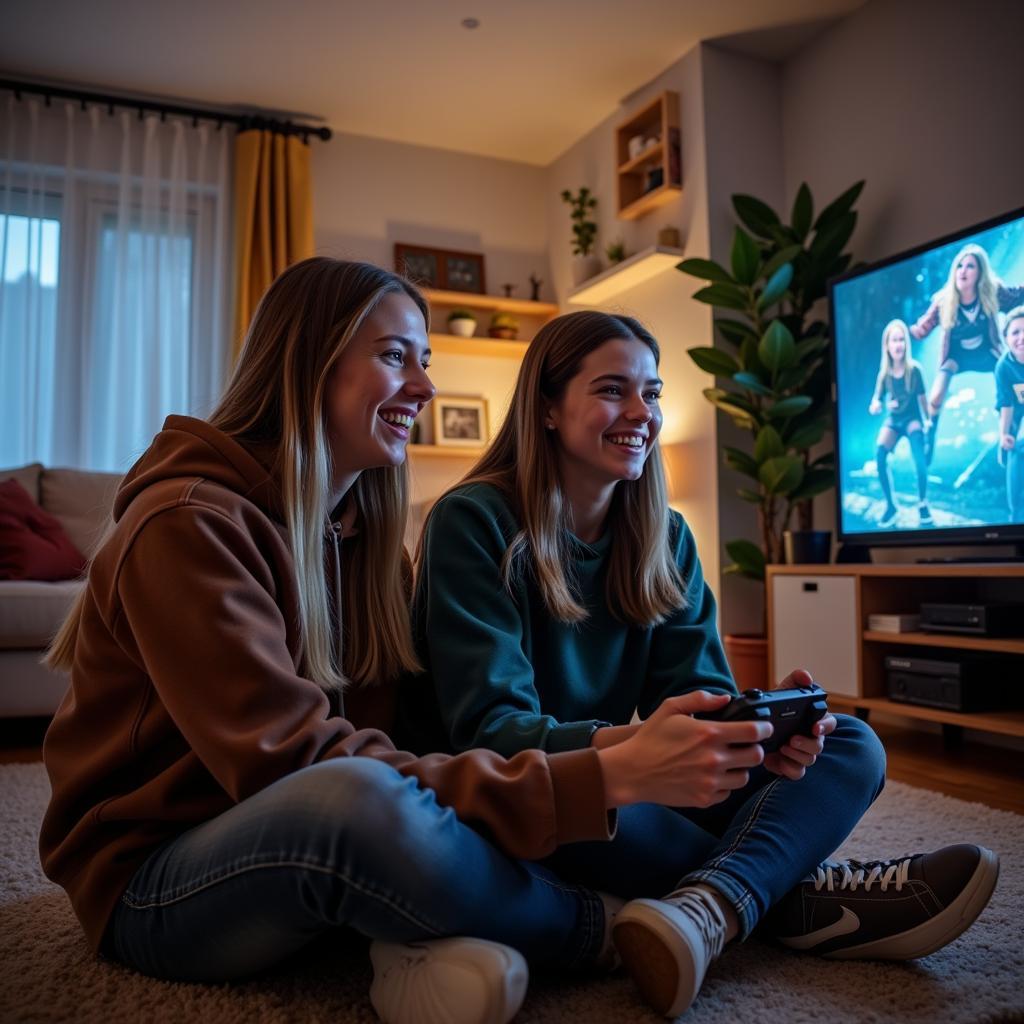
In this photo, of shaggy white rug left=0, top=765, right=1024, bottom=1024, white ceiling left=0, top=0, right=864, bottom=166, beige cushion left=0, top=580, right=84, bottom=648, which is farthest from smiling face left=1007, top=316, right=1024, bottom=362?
beige cushion left=0, top=580, right=84, bottom=648

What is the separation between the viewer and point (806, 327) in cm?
357

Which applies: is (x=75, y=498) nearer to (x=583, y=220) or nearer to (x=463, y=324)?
(x=463, y=324)

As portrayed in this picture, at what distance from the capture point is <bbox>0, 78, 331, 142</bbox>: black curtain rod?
13.1ft

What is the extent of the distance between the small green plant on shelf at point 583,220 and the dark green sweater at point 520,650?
10.2 ft

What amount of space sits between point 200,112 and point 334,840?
4225 mm

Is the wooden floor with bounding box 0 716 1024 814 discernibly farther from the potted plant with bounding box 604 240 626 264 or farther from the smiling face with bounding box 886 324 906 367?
the potted plant with bounding box 604 240 626 264

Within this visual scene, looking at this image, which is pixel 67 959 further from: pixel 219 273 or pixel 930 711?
pixel 219 273

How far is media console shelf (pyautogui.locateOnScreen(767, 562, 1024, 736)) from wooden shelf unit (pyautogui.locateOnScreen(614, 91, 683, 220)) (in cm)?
178

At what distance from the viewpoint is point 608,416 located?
58.5 inches

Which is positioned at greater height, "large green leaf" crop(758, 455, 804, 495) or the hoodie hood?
"large green leaf" crop(758, 455, 804, 495)

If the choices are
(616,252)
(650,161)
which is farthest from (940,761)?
(650,161)

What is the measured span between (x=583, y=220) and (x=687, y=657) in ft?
11.5

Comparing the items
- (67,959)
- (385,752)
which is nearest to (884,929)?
(385,752)

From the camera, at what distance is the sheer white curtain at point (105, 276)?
3998 millimetres
